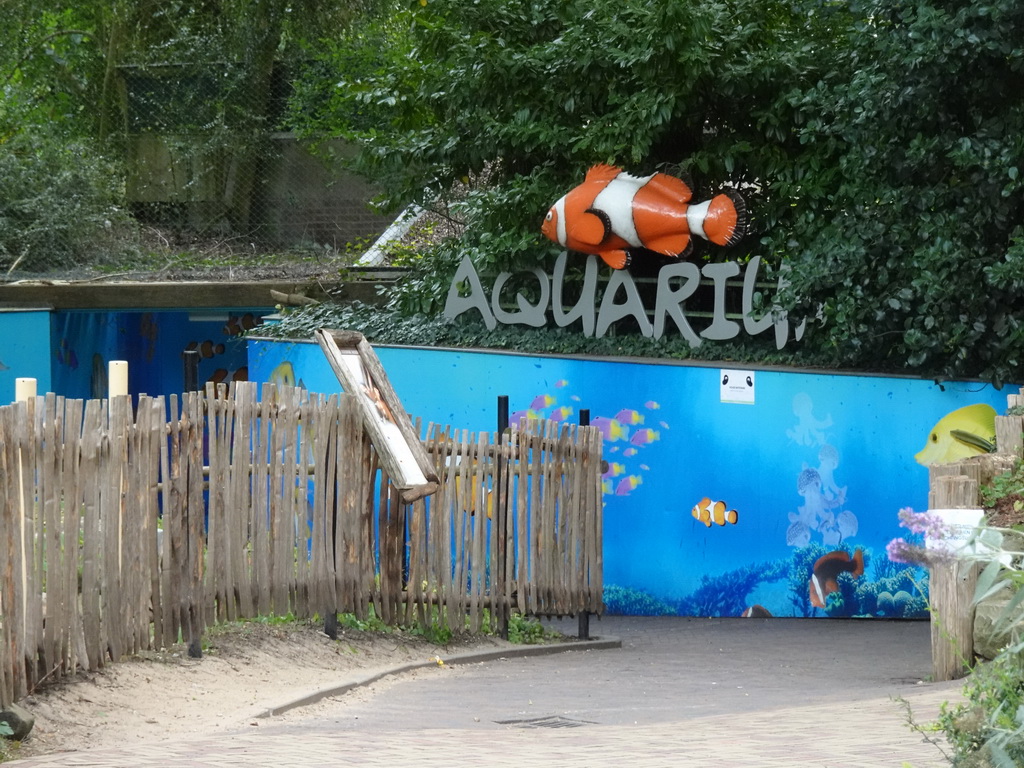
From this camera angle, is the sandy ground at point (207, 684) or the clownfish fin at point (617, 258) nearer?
the sandy ground at point (207, 684)

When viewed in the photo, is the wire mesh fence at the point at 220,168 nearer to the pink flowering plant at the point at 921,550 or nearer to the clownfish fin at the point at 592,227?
the clownfish fin at the point at 592,227

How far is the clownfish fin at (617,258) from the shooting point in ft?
44.0

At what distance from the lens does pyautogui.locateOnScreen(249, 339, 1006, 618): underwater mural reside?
1154 cm

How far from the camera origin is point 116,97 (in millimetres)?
22344

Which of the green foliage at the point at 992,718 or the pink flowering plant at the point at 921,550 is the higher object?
the pink flowering plant at the point at 921,550

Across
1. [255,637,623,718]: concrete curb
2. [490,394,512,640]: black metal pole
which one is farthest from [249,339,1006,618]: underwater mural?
[255,637,623,718]: concrete curb

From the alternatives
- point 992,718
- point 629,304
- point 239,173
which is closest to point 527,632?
point 629,304

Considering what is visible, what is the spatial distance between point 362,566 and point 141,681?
2.11m

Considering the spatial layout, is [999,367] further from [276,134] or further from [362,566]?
[276,134]

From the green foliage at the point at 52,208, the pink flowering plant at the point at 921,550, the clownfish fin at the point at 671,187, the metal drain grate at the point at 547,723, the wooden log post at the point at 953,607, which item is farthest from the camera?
the green foliage at the point at 52,208

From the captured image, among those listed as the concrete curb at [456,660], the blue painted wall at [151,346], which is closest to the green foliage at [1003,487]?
the concrete curb at [456,660]

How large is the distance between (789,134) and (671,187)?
1.30 meters

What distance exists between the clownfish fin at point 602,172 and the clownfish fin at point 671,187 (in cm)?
41

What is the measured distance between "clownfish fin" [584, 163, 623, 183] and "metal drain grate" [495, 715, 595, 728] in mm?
7811
